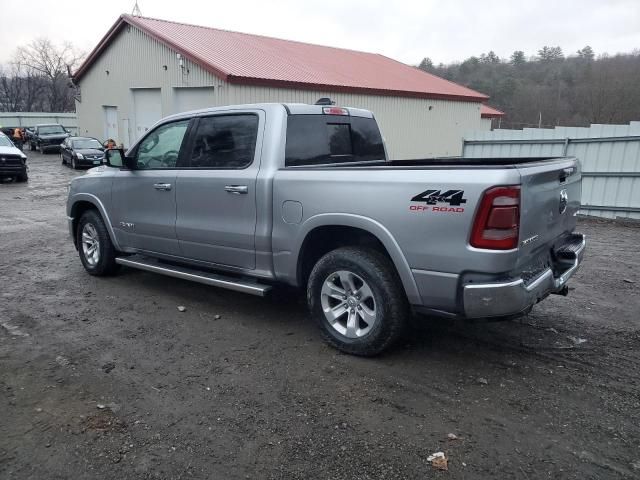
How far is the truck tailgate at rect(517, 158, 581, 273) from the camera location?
340cm

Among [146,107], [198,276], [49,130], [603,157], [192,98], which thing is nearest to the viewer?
[198,276]

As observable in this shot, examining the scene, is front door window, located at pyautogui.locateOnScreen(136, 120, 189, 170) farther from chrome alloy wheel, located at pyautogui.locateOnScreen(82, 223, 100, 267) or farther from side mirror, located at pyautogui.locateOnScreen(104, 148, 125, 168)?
chrome alloy wheel, located at pyautogui.locateOnScreen(82, 223, 100, 267)

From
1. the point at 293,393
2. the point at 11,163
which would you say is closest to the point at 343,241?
the point at 293,393

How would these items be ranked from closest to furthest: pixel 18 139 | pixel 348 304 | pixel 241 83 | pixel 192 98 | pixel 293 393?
1. pixel 293 393
2. pixel 348 304
3. pixel 241 83
4. pixel 192 98
5. pixel 18 139

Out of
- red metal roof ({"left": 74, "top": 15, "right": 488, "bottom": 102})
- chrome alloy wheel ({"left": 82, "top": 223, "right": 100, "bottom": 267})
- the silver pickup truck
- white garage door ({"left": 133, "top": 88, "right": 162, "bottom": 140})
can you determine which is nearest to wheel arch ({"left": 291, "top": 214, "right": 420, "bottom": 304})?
the silver pickup truck

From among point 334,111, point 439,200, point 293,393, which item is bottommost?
point 293,393

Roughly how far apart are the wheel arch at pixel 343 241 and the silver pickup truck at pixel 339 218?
0.04ft

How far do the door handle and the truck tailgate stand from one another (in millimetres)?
2272

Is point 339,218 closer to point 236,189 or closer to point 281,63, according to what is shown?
point 236,189

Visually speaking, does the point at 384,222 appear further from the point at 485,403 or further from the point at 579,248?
the point at 579,248

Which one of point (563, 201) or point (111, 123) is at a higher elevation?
point (111, 123)

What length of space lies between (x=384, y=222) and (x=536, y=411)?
62.3 inches

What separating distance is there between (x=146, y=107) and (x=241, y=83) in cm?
707

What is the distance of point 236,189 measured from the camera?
4.59 meters
